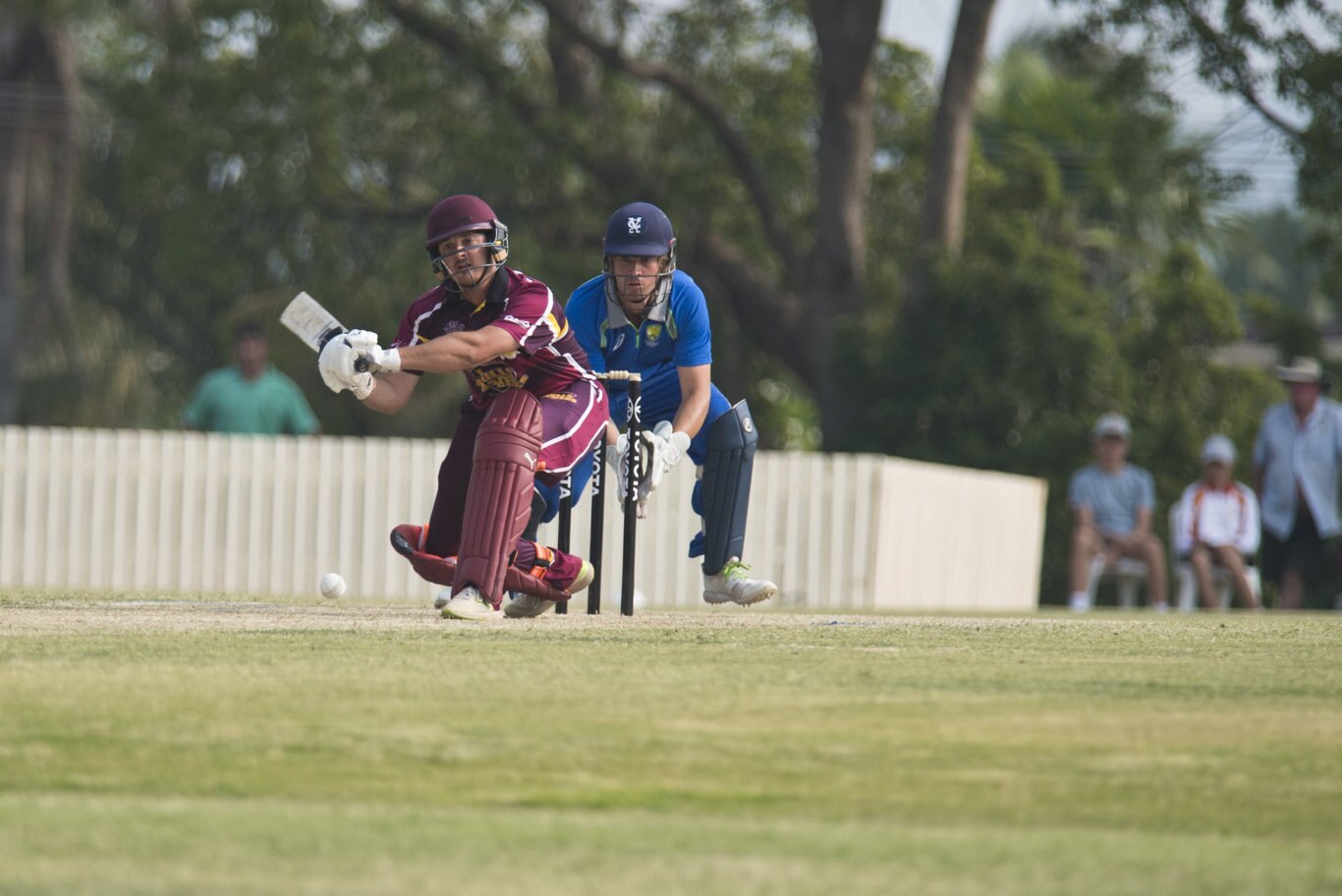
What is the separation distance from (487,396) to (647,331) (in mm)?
1068

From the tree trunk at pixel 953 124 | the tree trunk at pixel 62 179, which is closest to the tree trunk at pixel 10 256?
the tree trunk at pixel 62 179

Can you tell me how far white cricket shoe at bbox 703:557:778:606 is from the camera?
8812 mm

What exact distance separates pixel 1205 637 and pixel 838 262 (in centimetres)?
1542

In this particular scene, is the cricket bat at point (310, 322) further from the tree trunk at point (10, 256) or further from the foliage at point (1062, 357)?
the tree trunk at point (10, 256)

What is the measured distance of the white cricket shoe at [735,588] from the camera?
28.9 feet

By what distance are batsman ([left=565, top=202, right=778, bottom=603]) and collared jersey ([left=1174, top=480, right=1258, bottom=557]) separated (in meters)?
8.65

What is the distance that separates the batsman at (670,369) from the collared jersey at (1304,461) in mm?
8049

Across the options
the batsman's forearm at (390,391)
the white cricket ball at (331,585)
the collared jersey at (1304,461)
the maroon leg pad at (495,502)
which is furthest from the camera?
the collared jersey at (1304,461)

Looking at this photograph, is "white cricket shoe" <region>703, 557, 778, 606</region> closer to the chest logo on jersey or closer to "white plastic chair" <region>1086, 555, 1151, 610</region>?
the chest logo on jersey

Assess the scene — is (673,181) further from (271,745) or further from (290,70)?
(271,745)

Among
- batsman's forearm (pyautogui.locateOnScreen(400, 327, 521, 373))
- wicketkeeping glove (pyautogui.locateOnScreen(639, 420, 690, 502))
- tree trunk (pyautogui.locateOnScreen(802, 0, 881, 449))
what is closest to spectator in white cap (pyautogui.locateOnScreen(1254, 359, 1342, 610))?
tree trunk (pyautogui.locateOnScreen(802, 0, 881, 449))

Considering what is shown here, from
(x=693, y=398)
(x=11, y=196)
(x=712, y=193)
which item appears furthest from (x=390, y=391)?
(x=11, y=196)

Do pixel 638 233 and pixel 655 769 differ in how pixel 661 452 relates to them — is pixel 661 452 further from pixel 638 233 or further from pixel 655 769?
pixel 655 769

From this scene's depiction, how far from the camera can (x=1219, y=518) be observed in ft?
55.7
